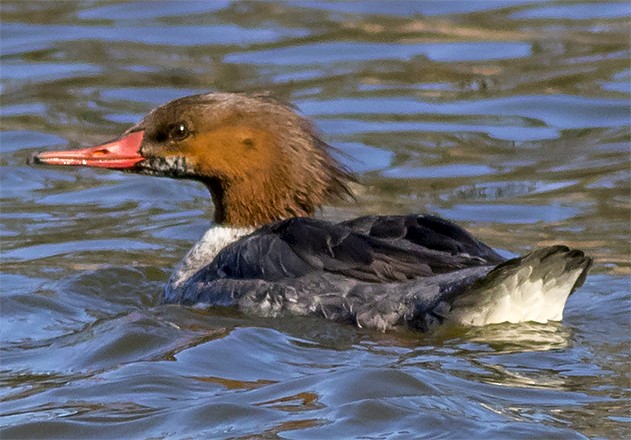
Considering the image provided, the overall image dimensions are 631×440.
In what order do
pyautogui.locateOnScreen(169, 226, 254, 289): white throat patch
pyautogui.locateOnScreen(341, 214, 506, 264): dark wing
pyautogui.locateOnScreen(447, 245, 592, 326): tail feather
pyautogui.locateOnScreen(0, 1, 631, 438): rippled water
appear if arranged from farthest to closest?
pyautogui.locateOnScreen(169, 226, 254, 289): white throat patch, pyautogui.locateOnScreen(341, 214, 506, 264): dark wing, pyautogui.locateOnScreen(447, 245, 592, 326): tail feather, pyautogui.locateOnScreen(0, 1, 631, 438): rippled water

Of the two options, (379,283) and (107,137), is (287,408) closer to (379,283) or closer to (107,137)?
(379,283)

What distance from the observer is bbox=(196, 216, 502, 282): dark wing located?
7030 millimetres

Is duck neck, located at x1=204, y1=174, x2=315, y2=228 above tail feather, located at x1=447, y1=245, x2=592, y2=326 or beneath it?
above

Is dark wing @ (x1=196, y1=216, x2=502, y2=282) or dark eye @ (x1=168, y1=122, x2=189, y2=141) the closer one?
dark wing @ (x1=196, y1=216, x2=502, y2=282)

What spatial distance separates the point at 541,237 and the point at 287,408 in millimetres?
3388

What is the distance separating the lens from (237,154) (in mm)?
7664

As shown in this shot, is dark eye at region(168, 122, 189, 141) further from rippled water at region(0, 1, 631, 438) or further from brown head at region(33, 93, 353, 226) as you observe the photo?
rippled water at region(0, 1, 631, 438)

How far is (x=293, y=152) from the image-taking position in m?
7.70

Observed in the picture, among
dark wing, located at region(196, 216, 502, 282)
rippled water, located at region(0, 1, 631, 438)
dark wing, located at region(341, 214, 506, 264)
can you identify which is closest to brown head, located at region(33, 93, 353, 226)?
dark wing, located at region(196, 216, 502, 282)

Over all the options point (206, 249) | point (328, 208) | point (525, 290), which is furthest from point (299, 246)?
point (328, 208)

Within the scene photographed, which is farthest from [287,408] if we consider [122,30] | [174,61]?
[122,30]

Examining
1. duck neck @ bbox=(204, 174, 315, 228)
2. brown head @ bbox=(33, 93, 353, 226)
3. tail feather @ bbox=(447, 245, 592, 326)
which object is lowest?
tail feather @ bbox=(447, 245, 592, 326)

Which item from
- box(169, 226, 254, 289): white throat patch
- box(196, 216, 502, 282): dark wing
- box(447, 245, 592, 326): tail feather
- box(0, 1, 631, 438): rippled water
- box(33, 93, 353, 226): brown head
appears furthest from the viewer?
box(169, 226, 254, 289): white throat patch

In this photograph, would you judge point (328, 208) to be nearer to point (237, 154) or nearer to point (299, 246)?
point (237, 154)
